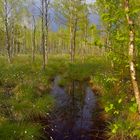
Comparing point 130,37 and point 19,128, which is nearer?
point 130,37

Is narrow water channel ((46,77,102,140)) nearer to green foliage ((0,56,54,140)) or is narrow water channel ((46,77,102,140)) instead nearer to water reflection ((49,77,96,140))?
water reflection ((49,77,96,140))

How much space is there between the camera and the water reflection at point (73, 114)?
42.1 feet

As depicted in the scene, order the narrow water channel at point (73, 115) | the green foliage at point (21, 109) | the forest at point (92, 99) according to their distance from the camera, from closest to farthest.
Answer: the forest at point (92, 99)
the green foliage at point (21, 109)
the narrow water channel at point (73, 115)

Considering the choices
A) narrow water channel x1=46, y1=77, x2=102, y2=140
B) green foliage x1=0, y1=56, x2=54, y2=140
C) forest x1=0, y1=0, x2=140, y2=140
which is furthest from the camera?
narrow water channel x1=46, y1=77, x2=102, y2=140

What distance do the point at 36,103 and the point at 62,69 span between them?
1984 centimetres

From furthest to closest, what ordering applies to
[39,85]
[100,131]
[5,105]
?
[39,85] < [5,105] < [100,131]

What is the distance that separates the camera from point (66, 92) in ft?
72.0

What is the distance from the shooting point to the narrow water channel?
12.8 metres

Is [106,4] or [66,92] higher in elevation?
[106,4]

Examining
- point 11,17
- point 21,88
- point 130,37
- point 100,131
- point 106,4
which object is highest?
point 11,17

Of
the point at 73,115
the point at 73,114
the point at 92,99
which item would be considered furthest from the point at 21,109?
the point at 92,99

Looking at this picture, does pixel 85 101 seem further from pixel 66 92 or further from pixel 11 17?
pixel 11 17

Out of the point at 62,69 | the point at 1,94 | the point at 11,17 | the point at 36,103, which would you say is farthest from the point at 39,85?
the point at 11,17

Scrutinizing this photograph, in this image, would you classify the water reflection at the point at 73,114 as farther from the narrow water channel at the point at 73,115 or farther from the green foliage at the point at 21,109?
the green foliage at the point at 21,109
